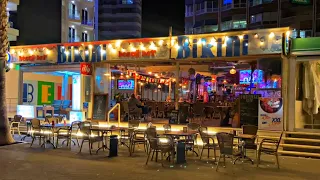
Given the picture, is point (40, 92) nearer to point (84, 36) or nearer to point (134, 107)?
point (134, 107)

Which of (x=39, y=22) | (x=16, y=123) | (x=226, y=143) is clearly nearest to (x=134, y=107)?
(x=16, y=123)

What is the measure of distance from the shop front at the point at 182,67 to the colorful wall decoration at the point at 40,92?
5.24 meters

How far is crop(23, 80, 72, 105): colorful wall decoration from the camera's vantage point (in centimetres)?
2222

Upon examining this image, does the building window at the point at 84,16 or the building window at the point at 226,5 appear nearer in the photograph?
the building window at the point at 84,16

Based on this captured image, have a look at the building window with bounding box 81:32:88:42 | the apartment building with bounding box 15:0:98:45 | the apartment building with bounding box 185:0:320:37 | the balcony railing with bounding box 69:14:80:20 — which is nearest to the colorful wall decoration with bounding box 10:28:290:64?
the apartment building with bounding box 15:0:98:45

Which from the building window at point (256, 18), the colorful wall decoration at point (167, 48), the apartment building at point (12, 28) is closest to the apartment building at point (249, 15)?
the building window at point (256, 18)

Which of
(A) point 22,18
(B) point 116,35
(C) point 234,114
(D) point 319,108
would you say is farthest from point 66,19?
(B) point 116,35

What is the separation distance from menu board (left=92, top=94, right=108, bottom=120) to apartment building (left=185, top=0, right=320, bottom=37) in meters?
25.5

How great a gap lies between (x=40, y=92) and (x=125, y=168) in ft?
56.4

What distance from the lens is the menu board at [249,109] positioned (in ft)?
39.4

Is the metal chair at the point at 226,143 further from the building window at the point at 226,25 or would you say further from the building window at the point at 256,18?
the building window at the point at 226,25

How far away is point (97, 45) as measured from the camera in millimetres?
15164

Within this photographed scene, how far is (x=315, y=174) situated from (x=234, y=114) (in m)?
5.49

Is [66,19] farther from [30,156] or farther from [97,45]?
[30,156]
